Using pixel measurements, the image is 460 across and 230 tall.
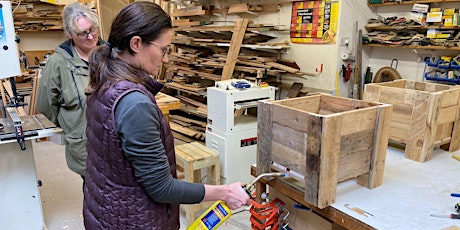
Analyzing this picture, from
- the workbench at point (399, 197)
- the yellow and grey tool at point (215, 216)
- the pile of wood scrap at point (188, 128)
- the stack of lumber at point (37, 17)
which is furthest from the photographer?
the stack of lumber at point (37, 17)

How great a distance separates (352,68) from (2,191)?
3158mm

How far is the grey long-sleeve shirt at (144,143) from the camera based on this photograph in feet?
2.99

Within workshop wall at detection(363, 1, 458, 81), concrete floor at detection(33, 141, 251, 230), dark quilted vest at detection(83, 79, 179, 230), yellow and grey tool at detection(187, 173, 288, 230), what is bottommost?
concrete floor at detection(33, 141, 251, 230)

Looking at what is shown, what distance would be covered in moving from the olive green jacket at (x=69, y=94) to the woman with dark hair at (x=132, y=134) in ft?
2.88

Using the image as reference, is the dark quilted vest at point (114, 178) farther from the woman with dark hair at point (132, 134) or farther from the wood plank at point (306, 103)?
the wood plank at point (306, 103)

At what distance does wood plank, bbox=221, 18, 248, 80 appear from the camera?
3.56 meters

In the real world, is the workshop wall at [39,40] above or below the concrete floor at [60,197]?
above

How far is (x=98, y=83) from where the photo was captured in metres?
1.01

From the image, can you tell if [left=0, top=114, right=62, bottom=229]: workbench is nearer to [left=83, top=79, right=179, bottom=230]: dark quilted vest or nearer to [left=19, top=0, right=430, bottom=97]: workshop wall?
[left=83, top=79, right=179, bottom=230]: dark quilted vest

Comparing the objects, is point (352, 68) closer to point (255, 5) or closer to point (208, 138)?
point (255, 5)

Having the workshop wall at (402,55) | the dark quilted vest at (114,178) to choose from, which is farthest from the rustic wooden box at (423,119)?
the workshop wall at (402,55)

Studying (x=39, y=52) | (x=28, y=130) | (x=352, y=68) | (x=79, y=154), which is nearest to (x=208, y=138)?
(x=79, y=154)

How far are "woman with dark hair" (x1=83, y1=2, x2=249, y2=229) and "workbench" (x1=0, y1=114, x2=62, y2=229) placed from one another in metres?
Answer: 1.18

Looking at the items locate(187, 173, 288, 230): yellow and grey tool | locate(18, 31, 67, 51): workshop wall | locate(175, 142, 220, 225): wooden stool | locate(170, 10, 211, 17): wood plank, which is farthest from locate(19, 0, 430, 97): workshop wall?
locate(18, 31, 67, 51): workshop wall
